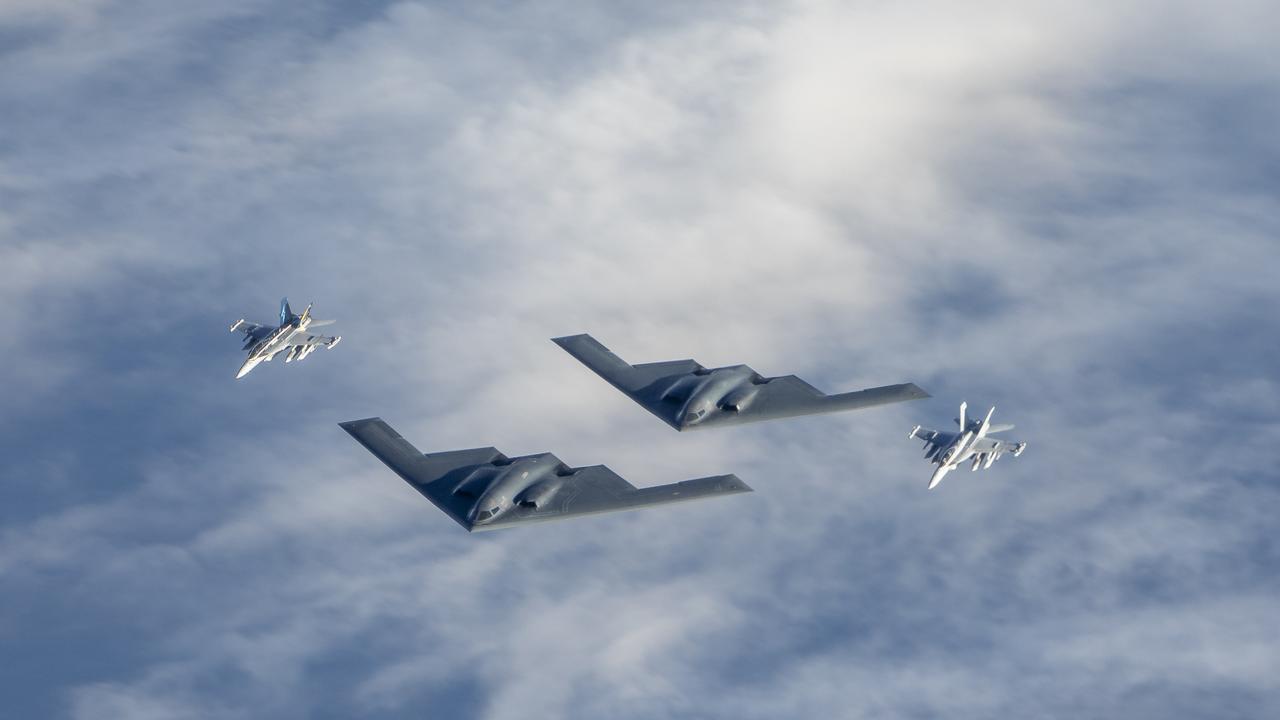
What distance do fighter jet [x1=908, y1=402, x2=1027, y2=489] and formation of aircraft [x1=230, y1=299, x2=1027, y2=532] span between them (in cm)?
6

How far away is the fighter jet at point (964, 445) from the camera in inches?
3570

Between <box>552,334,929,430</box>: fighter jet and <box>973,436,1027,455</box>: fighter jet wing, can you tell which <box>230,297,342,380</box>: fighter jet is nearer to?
<box>552,334,929,430</box>: fighter jet

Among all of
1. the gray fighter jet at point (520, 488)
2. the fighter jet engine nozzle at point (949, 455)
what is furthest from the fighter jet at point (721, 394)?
the fighter jet engine nozzle at point (949, 455)

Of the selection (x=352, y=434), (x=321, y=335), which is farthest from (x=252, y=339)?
(x=352, y=434)

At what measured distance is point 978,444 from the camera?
9156cm

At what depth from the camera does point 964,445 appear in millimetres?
90812

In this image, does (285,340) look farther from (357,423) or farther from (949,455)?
(949,455)

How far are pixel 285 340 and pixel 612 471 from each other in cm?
2702

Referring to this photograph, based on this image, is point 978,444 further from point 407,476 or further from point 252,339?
point 252,339

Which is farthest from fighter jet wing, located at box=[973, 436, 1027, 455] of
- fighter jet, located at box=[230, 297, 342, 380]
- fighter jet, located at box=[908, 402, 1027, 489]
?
fighter jet, located at box=[230, 297, 342, 380]

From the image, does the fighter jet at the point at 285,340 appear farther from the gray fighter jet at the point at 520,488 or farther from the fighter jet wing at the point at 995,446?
the fighter jet wing at the point at 995,446

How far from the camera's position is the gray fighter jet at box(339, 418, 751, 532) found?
7869 cm

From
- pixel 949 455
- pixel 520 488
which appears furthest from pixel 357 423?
pixel 949 455

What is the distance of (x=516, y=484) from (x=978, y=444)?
90.7ft
